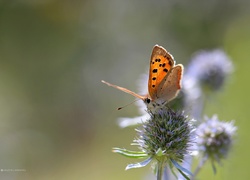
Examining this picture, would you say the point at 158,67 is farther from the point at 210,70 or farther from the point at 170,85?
the point at 210,70

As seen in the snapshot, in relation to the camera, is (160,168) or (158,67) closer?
(160,168)

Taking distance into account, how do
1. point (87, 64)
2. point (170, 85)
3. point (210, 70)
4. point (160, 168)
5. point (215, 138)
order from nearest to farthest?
point (160, 168) → point (170, 85) → point (215, 138) → point (210, 70) → point (87, 64)

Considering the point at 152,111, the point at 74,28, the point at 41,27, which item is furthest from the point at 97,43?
the point at 152,111

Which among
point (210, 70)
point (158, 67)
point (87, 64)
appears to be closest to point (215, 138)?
point (158, 67)

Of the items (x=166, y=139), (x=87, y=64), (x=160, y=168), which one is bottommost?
(x=160, y=168)

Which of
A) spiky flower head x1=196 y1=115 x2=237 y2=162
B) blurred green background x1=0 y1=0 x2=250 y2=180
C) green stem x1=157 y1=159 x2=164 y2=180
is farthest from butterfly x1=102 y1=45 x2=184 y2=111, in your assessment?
blurred green background x1=0 y1=0 x2=250 y2=180

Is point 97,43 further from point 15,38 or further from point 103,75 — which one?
point 15,38

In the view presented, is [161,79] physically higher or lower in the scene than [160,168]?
higher

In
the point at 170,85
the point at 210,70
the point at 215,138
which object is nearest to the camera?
the point at 170,85
